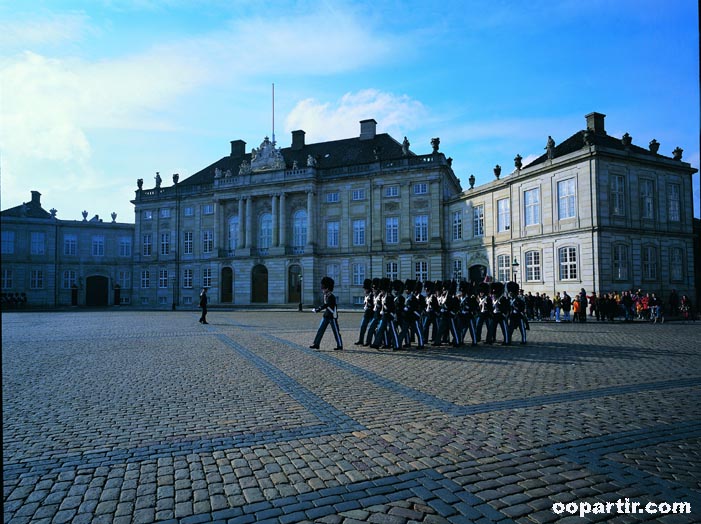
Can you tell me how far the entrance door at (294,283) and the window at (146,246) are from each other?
18.6 meters

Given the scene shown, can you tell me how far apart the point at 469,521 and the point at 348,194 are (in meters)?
43.6

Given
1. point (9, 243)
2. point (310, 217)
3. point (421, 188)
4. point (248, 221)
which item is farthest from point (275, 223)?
point (9, 243)

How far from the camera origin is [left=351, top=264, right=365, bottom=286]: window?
149 feet

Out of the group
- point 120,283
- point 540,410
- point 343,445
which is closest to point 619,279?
point 540,410

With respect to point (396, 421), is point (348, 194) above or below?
above

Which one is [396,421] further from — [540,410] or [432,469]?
[540,410]

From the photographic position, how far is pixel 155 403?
7145mm

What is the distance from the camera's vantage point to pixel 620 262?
91.8ft

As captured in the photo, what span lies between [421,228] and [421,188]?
139 inches

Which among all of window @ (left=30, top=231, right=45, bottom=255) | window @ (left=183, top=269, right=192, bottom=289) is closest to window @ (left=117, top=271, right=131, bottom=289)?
window @ (left=183, top=269, right=192, bottom=289)

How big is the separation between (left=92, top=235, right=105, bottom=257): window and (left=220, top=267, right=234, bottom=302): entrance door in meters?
16.1

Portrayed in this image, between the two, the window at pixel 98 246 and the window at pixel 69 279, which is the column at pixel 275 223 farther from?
the window at pixel 69 279

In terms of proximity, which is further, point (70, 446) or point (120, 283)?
point (120, 283)

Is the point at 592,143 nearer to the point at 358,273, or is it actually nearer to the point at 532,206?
the point at 532,206
